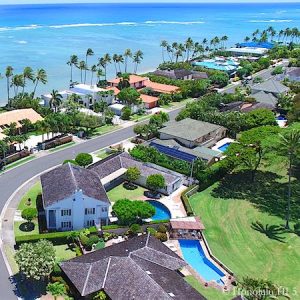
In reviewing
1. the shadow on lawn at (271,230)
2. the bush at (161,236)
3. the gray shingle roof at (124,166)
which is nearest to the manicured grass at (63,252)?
the bush at (161,236)

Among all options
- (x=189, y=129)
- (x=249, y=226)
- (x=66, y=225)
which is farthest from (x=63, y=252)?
(x=189, y=129)

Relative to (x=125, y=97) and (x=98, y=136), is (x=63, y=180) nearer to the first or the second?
(x=98, y=136)

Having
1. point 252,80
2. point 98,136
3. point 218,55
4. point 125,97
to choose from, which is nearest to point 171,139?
point 98,136

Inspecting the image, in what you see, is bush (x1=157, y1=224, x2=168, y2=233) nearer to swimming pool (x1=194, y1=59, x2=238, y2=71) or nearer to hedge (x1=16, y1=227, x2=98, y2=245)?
hedge (x1=16, y1=227, x2=98, y2=245)

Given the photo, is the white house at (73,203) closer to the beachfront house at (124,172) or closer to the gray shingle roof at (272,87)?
the beachfront house at (124,172)

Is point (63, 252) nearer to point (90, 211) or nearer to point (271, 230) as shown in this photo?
point (90, 211)

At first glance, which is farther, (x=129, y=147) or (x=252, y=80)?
(x=252, y=80)
